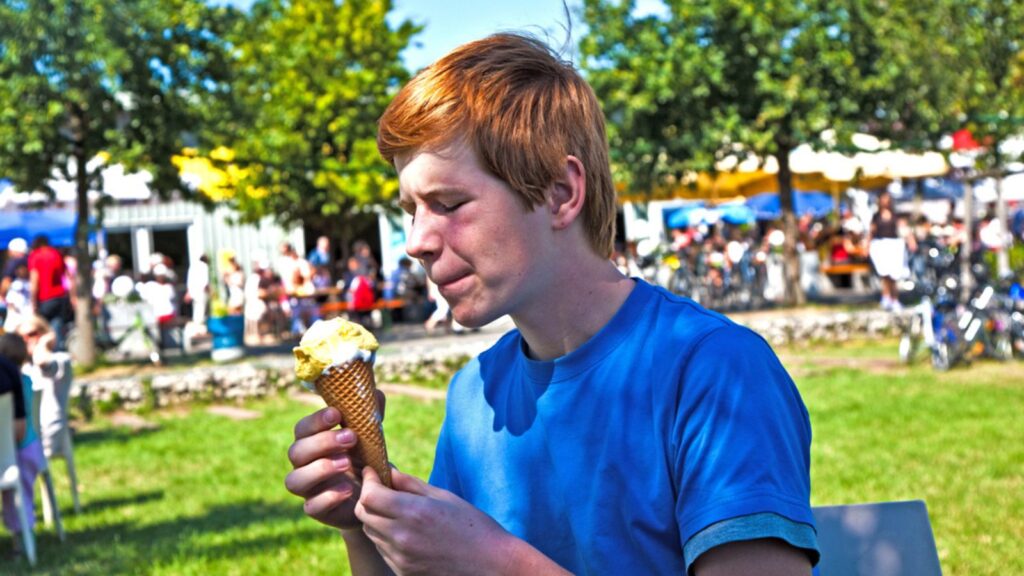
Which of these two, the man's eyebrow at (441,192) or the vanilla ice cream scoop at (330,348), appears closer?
the man's eyebrow at (441,192)

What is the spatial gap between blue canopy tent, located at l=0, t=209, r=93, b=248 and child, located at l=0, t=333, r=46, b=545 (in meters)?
16.3

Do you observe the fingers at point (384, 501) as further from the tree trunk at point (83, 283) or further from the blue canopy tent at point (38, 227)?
the blue canopy tent at point (38, 227)

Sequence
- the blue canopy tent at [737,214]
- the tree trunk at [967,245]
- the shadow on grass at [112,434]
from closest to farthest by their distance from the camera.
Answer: the shadow on grass at [112,434] → the tree trunk at [967,245] → the blue canopy tent at [737,214]

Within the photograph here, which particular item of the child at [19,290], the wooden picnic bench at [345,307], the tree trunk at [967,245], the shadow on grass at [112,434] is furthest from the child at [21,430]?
the wooden picnic bench at [345,307]

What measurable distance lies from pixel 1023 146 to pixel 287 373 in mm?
10502

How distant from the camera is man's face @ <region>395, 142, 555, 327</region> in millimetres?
1658

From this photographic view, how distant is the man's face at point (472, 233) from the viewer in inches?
65.3

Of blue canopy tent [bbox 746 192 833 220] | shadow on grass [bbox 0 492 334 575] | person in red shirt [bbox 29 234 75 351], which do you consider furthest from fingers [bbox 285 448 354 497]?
blue canopy tent [bbox 746 192 833 220]

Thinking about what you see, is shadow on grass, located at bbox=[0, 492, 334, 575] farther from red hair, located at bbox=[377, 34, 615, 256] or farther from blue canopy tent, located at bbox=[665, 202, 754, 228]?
blue canopy tent, located at bbox=[665, 202, 754, 228]

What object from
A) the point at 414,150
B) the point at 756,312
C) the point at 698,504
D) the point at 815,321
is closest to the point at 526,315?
the point at 414,150

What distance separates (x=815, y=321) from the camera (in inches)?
606

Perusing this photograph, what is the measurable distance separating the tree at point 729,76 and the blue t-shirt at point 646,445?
1638 centimetres

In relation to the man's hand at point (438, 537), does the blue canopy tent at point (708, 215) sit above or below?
above

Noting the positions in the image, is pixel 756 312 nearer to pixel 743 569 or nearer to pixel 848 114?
pixel 848 114
